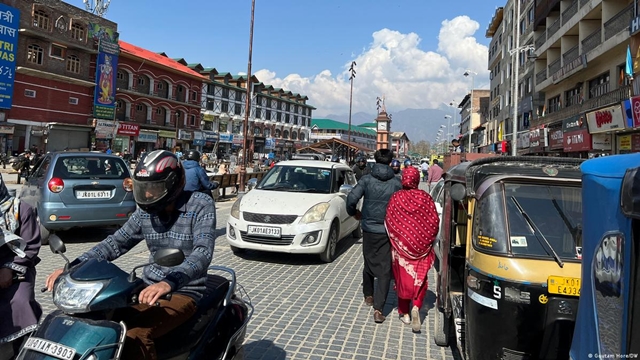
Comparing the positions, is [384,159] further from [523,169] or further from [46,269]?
[46,269]

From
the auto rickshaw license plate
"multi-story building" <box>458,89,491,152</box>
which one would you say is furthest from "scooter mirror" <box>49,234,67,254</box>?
"multi-story building" <box>458,89,491,152</box>

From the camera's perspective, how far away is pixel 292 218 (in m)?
6.90

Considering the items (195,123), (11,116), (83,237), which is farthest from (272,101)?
(83,237)

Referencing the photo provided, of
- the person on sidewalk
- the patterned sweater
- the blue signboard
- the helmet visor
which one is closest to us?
the helmet visor

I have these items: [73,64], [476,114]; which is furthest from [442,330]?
[476,114]

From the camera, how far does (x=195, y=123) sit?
54.9 m

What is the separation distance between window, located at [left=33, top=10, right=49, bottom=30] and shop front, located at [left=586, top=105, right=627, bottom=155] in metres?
37.0

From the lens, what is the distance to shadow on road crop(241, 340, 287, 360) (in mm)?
3854

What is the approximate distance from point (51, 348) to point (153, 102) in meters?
48.8

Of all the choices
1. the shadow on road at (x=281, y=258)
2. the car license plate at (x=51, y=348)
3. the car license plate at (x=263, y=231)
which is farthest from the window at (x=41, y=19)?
the car license plate at (x=51, y=348)

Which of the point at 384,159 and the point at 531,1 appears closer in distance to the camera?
the point at 384,159

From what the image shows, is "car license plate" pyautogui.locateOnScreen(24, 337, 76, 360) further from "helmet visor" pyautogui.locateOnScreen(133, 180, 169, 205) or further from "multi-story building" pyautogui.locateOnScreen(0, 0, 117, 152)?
"multi-story building" pyautogui.locateOnScreen(0, 0, 117, 152)

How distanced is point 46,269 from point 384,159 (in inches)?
201

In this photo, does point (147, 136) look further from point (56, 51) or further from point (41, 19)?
point (41, 19)
